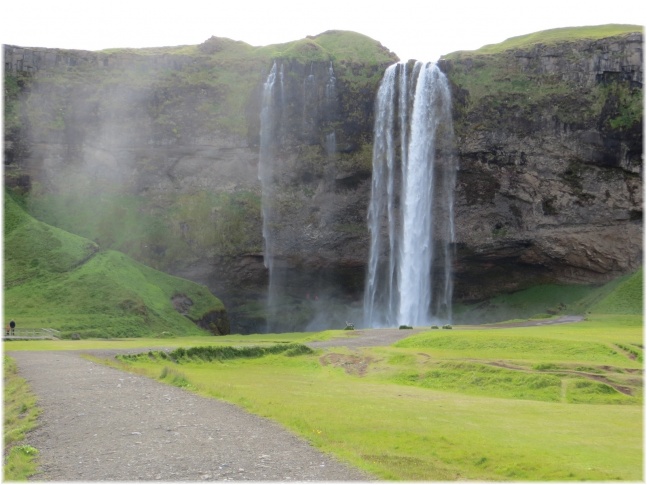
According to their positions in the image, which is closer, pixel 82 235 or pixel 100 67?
pixel 82 235

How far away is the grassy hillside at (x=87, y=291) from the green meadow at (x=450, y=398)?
19692 mm

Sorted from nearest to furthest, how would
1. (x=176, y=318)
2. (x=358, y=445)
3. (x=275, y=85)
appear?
1. (x=358, y=445)
2. (x=176, y=318)
3. (x=275, y=85)

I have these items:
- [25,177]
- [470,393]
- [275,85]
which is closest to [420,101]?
[275,85]

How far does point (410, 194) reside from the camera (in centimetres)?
7719

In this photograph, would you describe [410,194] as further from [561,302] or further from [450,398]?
[450,398]

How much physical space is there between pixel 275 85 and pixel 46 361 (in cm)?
5968

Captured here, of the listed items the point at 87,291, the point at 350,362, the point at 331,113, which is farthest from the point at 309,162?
the point at 350,362

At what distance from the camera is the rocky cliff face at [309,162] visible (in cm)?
7600

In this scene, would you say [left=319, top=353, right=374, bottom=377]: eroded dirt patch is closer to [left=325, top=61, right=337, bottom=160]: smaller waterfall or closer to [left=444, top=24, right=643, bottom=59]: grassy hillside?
[left=325, top=61, right=337, bottom=160]: smaller waterfall

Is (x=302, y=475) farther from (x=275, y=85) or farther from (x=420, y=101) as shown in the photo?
(x=275, y=85)

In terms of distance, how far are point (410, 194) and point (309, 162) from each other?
41.4ft

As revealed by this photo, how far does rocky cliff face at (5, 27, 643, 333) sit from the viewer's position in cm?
7600

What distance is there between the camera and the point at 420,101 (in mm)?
77312

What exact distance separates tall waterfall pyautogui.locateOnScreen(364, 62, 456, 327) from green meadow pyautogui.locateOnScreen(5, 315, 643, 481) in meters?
36.1
